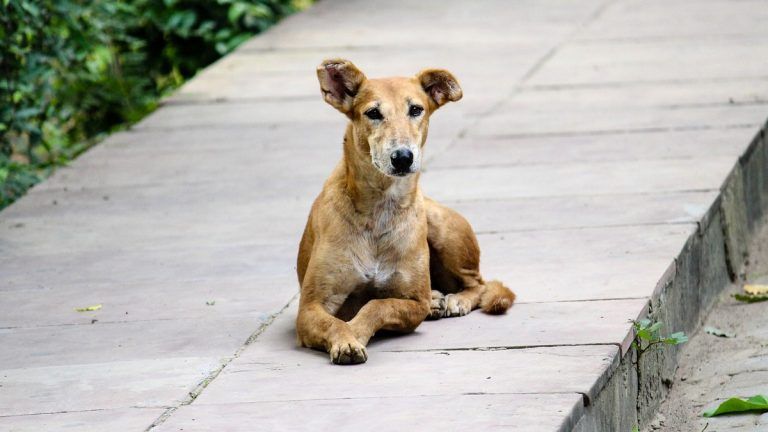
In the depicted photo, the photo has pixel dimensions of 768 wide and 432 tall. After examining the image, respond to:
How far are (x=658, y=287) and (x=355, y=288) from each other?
1474 millimetres

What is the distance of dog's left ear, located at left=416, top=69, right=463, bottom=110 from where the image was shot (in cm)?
634

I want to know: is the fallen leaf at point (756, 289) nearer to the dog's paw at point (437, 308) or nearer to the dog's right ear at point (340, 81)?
the dog's paw at point (437, 308)

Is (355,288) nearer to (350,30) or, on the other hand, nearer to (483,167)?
(483,167)

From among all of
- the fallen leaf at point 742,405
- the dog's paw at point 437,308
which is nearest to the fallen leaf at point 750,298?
the fallen leaf at point 742,405

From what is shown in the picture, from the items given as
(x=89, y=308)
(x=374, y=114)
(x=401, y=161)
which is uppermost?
(x=374, y=114)

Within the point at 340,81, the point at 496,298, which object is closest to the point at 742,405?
the point at 496,298

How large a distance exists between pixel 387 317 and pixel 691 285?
6.87ft

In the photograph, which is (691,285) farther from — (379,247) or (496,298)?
(379,247)

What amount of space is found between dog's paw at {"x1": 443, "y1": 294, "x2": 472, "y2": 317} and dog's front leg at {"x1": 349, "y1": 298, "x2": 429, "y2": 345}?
263 mm

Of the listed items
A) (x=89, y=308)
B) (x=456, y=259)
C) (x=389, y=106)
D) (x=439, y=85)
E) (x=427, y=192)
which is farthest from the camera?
(x=427, y=192)

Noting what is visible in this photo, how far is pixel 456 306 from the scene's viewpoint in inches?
255

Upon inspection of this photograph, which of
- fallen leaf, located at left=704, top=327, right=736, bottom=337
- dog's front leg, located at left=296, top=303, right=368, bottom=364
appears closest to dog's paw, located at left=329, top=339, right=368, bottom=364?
dog's front leg, located at left=296, top=303, right=368, bottom=364

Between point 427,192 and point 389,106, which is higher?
point 389,106

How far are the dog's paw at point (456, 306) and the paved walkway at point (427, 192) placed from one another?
0.08 metres
